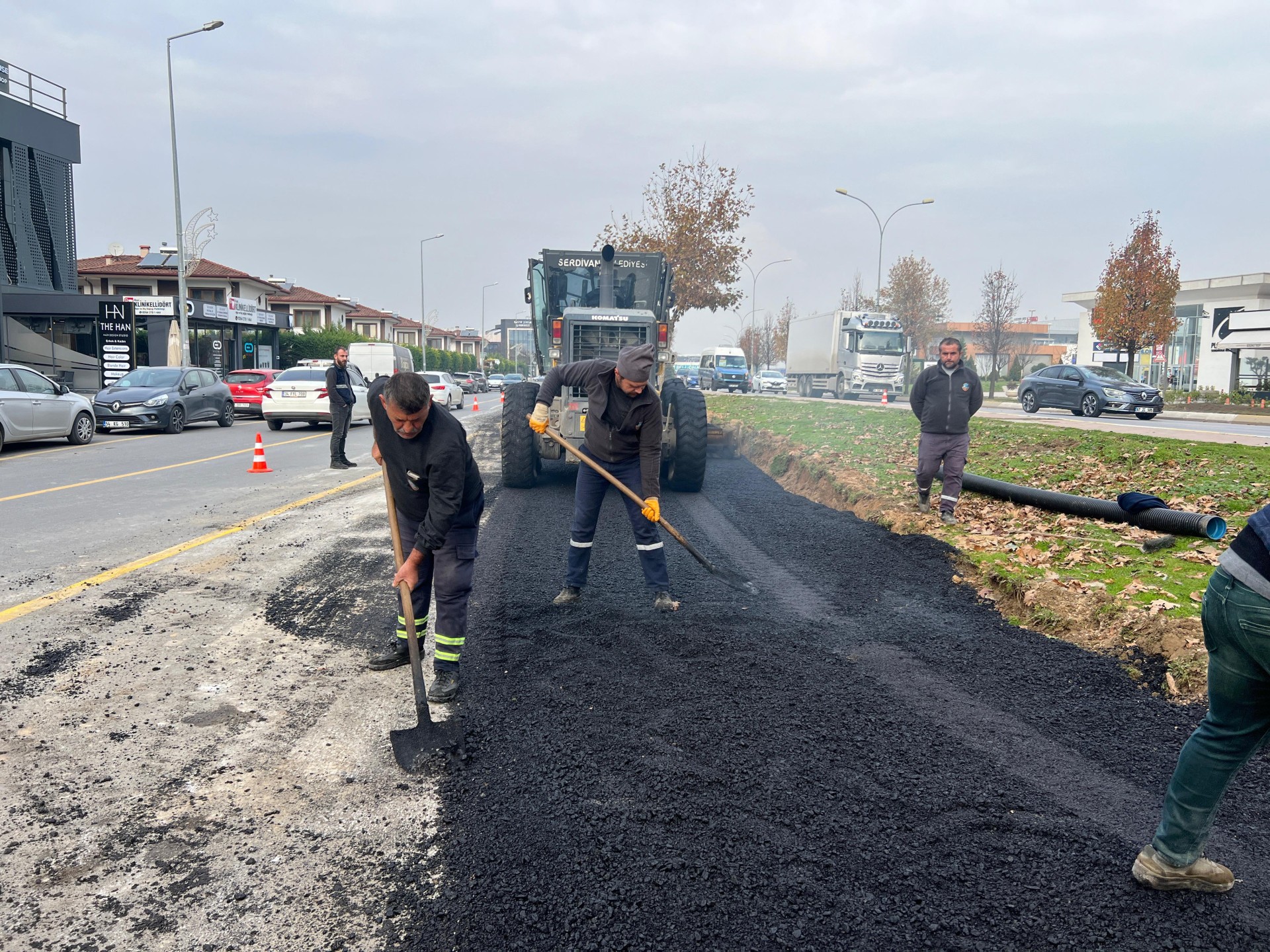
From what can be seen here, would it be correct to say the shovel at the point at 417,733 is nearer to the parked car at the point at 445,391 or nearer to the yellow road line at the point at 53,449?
the yellow road line at the point at 53,449

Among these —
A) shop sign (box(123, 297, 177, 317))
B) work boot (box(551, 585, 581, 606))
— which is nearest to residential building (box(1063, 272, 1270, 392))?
work boot (box(551, 585, 581, 606))

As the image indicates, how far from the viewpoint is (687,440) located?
34.6 feet

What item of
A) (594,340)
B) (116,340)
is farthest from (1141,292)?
(116,340)

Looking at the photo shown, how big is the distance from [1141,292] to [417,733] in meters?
35.1

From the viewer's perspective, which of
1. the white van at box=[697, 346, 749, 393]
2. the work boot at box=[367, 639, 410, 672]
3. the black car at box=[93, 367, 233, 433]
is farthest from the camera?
the white van at box=[697, 346, 749, 393]

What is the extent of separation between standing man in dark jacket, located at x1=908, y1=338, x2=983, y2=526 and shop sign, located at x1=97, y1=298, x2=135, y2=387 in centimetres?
2753

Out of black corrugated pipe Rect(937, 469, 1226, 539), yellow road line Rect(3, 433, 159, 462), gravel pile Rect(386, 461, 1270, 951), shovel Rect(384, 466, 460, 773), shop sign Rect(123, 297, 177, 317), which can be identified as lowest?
gravel pile Rect(386, 461, 1270, 951)

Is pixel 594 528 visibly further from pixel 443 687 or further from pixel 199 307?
pixel 199 307

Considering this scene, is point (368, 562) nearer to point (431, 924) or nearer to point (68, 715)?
point (68, 715)

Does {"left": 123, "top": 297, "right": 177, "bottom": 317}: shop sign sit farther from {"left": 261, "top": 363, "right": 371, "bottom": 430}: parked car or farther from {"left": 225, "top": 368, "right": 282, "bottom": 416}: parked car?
{"left": 261, "top": 363, "right": 371, "bottom": 430}: parked car

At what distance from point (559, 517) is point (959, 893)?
659 centimetres

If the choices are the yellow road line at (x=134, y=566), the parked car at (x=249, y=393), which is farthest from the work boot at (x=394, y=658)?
the parked car at (x=249, y=393)

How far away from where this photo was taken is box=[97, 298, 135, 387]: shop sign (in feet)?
92.7

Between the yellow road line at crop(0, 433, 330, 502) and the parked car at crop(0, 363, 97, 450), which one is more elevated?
the parked car at crop(0, 363, 97, 450)
